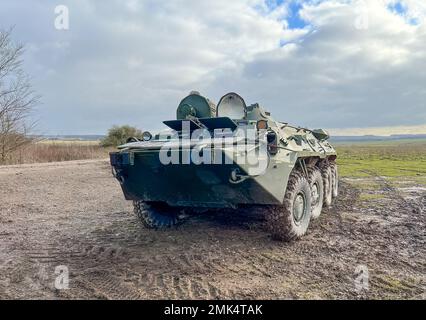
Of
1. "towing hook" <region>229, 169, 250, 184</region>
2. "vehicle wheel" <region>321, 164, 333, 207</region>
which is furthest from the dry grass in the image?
"towing hook" <region>229, 169, 250, 184</region>

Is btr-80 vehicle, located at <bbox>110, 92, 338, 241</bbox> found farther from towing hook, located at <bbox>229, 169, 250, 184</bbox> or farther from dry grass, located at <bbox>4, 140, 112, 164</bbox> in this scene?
dry grass, located at <bbox>4, 140, 112, 164</bbox>

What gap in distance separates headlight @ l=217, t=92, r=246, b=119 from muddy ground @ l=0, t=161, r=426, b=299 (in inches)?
67.9

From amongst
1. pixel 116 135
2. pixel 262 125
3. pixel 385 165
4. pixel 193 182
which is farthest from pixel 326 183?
pixel 116 135

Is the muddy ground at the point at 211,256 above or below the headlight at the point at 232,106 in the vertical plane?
below

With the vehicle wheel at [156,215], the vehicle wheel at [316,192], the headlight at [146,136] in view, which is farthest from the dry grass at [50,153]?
the vehicle wheel at [316,192]

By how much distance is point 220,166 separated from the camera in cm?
472

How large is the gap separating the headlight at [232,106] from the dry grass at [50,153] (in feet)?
52.5

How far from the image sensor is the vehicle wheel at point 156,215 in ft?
21.2

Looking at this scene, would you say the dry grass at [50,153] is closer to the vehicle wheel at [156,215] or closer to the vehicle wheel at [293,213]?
the vehicle wheel at [156,215]

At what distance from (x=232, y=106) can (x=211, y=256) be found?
2291mm
